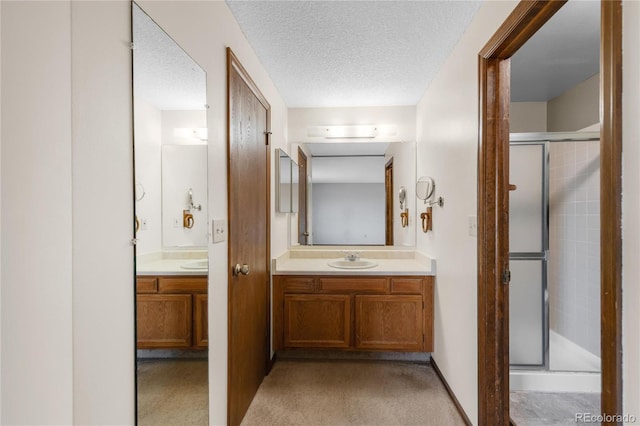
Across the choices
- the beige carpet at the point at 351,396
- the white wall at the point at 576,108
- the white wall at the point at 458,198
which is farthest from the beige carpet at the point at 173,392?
the white wall at the point at 576,108

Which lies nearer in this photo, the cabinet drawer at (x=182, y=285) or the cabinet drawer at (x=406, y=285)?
the cabinet drawer at (x=182, y=285)

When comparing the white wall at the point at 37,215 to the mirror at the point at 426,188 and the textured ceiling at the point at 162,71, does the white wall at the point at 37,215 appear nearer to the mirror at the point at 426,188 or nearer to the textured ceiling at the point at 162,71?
the textured ceiling at the point at 162,71

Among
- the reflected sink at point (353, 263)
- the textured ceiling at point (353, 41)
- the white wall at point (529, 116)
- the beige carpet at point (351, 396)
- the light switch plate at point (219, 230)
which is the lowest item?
the beige carpet at point (351, 396)

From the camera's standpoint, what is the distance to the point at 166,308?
1114mm

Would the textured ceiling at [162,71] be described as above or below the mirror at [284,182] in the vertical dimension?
above

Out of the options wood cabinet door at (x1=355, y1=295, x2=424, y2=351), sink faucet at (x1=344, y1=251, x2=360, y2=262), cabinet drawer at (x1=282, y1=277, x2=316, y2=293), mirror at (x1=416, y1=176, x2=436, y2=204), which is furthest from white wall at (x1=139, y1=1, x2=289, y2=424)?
mirror at (x1=416, y1=176, x2=436, y2=204)

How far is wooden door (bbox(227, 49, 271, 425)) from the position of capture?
1.71 m

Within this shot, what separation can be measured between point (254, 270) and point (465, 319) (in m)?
1.34

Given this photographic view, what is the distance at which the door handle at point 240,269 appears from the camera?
1.74 m

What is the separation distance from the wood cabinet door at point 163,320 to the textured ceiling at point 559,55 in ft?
7.73

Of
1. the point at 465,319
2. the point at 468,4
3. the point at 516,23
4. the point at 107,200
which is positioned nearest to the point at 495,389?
the point at 465,319

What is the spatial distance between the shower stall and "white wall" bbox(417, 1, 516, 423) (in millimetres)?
493

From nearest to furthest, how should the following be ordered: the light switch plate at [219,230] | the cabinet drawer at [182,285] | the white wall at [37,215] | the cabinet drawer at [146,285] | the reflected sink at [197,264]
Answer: the white wall at [37,215] → the cabinet drawer at [146,285] → the cabinet drawer at [182,285] → the reflected sink at [197,264] → the light switch plate at [219,230]

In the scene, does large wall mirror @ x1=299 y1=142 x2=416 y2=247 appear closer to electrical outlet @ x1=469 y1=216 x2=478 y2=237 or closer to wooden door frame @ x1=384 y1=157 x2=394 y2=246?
wooden door frame @ x1=384 y1=157 x2=394 y2=246
